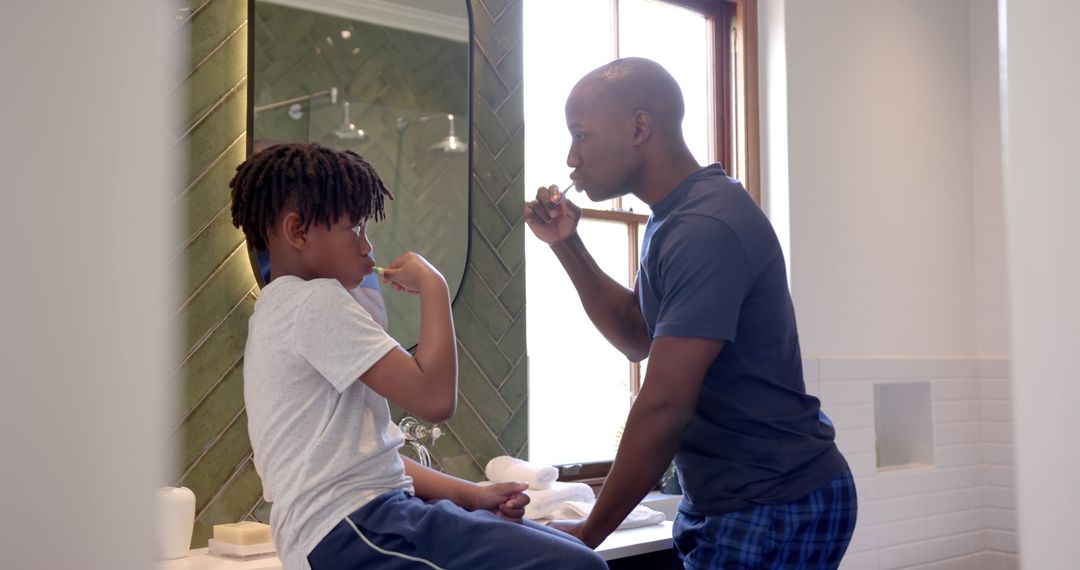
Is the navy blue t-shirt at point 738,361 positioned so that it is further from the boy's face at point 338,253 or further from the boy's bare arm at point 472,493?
the boy's face at point 338,253

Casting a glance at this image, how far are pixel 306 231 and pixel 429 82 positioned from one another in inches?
53.6

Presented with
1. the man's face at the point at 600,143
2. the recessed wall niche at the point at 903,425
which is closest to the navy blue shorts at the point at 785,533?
the man's face at the point at 600,143

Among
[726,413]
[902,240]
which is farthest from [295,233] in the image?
[902,240]

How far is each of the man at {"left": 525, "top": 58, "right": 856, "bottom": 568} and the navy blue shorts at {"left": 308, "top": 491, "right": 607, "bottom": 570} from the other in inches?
Result: 12.1

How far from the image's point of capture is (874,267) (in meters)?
4.06

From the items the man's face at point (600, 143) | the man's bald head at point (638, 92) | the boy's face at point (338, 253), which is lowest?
the boy's face at point (338, 253)

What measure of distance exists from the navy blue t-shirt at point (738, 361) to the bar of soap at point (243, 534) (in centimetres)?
98

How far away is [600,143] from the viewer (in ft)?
6.35

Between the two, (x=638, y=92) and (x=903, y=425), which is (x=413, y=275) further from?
(x=903, y=425)

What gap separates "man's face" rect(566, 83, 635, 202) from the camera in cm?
192

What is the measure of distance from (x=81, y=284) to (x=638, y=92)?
5.73 ft

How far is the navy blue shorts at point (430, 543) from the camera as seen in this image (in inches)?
50.9

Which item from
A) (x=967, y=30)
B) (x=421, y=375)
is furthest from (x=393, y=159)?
(x=967, y=30)

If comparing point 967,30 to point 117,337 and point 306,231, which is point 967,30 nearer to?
point 306,231
